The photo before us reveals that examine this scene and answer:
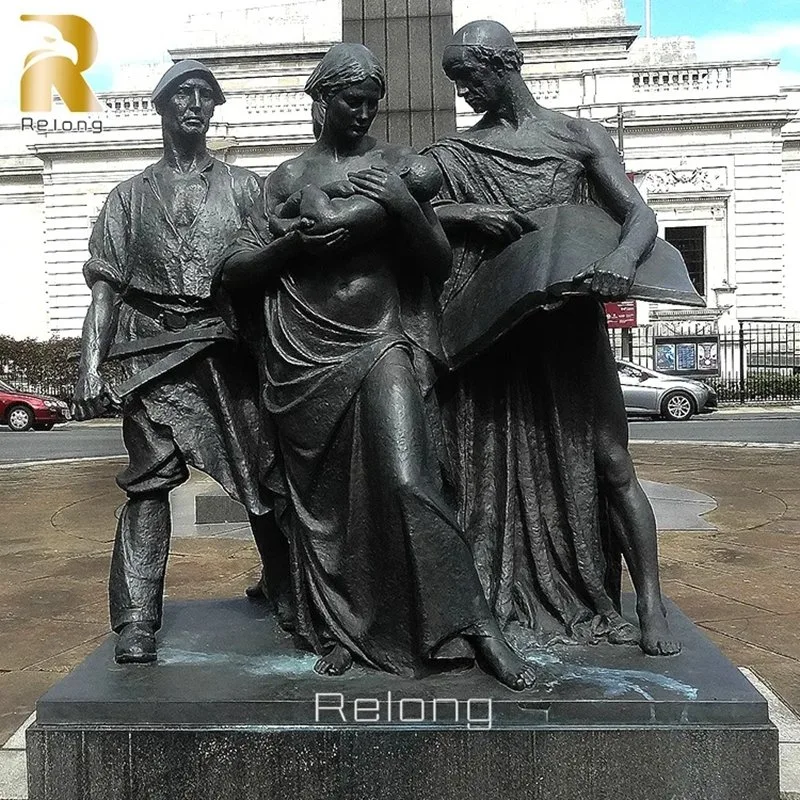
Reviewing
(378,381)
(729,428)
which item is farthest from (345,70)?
(729,428)

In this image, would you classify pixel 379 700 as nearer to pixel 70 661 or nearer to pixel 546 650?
pixel 546 650

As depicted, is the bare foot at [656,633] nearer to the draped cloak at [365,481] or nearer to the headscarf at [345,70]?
the draped cloak at [365,481]

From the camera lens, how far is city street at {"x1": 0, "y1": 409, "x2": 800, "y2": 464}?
16.3 meters

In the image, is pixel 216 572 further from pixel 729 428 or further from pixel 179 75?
pixel 729 428

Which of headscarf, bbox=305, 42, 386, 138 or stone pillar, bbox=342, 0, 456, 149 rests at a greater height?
stone pillar, bbox=342, 0, 456, 149

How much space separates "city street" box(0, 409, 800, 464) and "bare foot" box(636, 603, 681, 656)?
12.4m

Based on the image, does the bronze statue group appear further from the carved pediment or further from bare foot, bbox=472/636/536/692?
the carved pediment

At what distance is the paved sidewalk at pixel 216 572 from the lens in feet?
17.0

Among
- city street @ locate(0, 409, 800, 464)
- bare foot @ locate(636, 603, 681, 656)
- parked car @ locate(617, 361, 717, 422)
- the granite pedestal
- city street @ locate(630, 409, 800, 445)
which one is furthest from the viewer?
parked car @ locate(617, 361, 717, 422)

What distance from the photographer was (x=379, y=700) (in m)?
3.16

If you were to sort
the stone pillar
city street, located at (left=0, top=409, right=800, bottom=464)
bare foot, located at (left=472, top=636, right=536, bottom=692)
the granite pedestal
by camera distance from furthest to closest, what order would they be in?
1. city street, located at (left=0, top=409, right=800, bottom=464)
2. the stone pillar
3. bare foot, located at (left=472, top=636, right=536, bottom=692)
4. the granite pedestal

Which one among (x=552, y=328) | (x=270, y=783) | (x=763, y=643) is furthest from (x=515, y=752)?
(x=763, y=643)

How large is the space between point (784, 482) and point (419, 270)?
28.9 feet

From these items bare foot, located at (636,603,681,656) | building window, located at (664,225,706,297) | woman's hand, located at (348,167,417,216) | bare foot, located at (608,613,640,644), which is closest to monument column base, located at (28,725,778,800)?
bare foot, located at (636,603,681,656)
